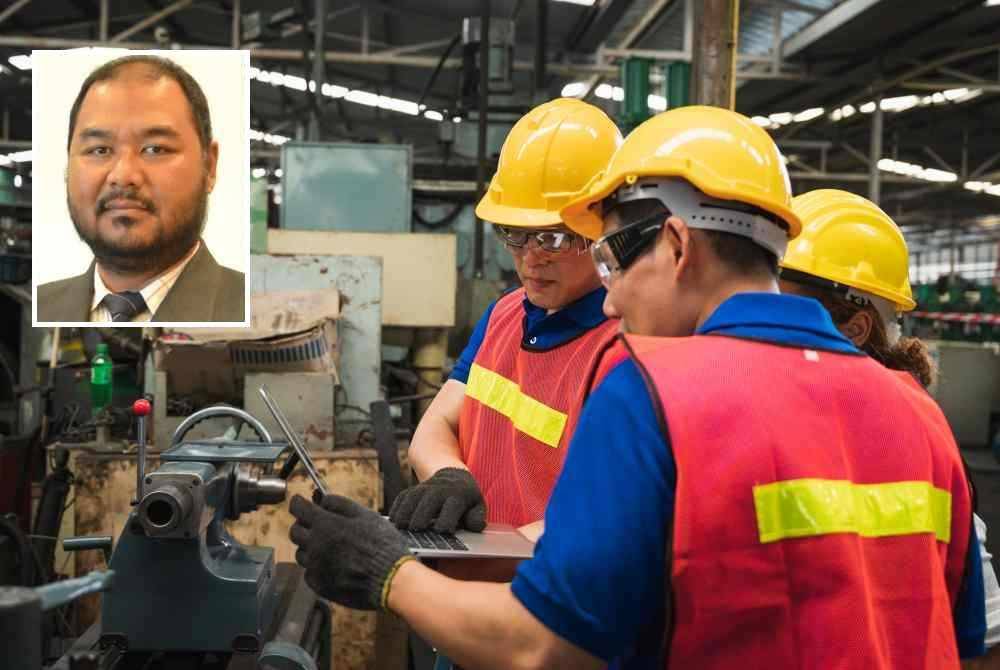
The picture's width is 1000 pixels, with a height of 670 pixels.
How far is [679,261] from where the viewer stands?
83cm

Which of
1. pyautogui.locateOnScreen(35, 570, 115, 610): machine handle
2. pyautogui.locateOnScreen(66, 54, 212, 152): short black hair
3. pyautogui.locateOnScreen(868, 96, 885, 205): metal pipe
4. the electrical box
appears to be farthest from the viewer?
pyautogui.locateOnScreen(868, 96, 885, 205): metal pipe

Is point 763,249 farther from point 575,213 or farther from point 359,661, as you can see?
point 359,661

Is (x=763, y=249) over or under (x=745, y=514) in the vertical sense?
over

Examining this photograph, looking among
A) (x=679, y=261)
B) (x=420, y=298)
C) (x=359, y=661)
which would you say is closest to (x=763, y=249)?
(x=679, y=261)

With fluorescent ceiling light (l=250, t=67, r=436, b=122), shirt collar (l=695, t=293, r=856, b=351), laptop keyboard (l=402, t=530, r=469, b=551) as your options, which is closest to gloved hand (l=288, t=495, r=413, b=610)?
laptop keyboard (l=402, t=530, r=469, b=551)

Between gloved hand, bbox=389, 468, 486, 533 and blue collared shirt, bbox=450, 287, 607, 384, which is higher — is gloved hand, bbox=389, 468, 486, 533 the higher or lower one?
the lower one

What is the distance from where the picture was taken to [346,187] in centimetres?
406

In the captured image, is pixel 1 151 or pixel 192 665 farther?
pixel 1 151

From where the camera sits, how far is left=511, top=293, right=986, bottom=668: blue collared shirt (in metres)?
0.71

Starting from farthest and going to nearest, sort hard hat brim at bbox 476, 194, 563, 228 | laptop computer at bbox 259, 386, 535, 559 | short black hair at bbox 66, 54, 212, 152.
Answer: short black hair at bbox 66, 54, 212, 152
hard hat brim at bbox 476, 194, 563, 228
laptop computer at bbox 259, 386, 535, 559

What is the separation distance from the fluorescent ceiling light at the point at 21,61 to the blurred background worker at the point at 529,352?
18.0ft

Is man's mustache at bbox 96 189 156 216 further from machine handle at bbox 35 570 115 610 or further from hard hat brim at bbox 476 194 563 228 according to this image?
machine handle at bbox 35 570 115 610

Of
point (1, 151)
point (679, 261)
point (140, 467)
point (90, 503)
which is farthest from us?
point (1, 151)

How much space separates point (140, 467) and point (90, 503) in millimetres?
1558
